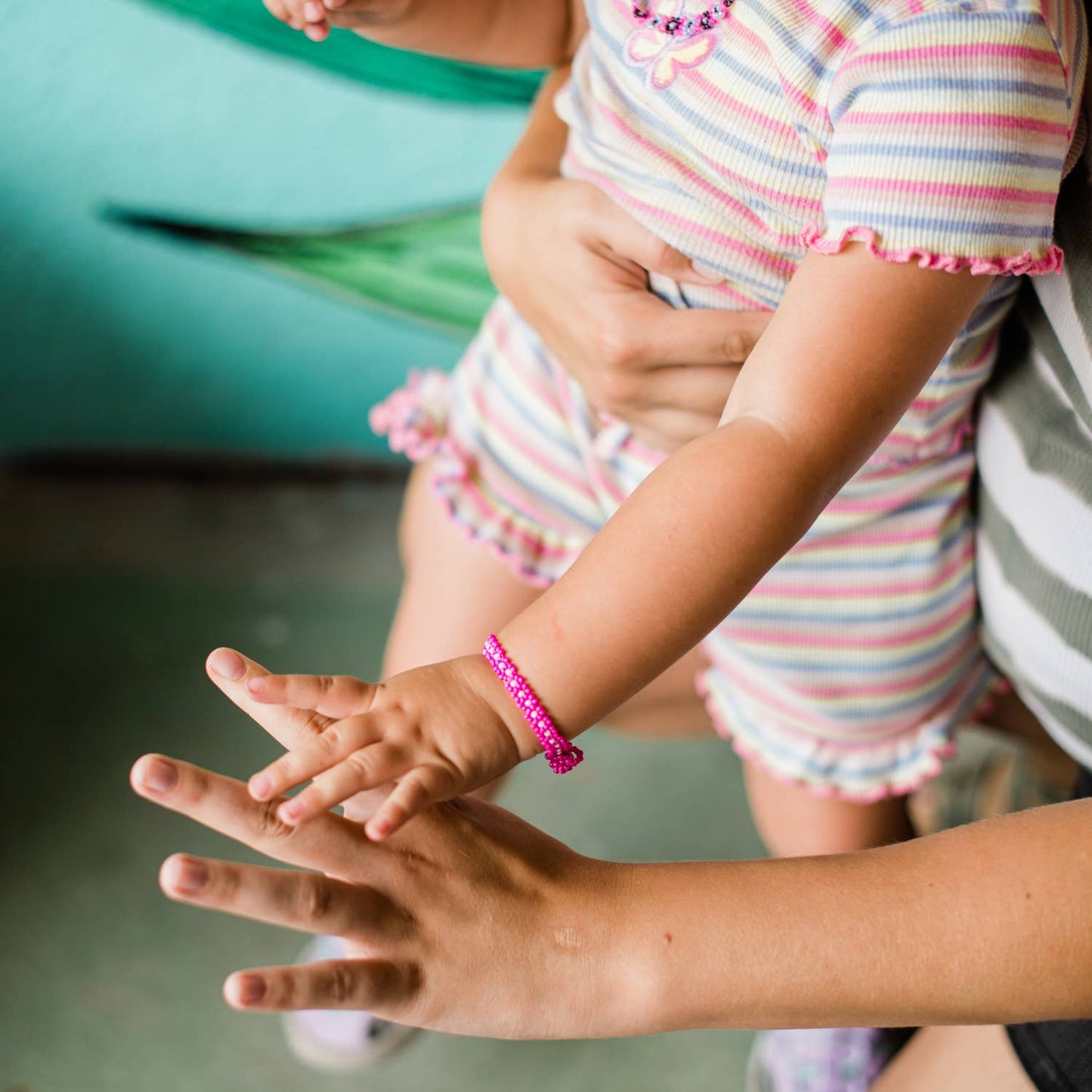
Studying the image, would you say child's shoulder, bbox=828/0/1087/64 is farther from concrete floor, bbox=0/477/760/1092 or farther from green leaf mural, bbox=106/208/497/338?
concrete floor, bbox=0/477/760/1092

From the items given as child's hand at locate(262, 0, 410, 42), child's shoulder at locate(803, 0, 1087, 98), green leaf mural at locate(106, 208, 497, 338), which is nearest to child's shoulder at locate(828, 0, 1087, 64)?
child's shoulder at locate(803, 0, 1087, 98)

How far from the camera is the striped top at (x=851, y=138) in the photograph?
0.47 meters

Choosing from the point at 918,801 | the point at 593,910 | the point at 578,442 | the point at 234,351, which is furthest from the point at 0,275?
the point at 918,801

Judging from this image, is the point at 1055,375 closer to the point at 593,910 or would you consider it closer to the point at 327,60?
the point at 593,910

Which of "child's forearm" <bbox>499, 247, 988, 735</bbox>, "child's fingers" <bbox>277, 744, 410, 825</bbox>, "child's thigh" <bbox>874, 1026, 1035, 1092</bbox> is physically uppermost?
"child's forearm" <bbox>499, 247, 988, 735</bbox>

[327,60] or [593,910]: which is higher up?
[327,60]

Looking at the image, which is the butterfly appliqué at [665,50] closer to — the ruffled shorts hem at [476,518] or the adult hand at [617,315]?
the adult hand at [617,315]

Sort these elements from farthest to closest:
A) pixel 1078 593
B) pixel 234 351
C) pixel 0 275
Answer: pixel 234 351 → pixel 0 275 → pixel 1078 593

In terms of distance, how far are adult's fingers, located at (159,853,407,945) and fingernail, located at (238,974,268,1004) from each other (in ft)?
0.08

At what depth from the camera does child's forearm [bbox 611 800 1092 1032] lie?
468 millimetres

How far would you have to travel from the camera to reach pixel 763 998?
0.48m

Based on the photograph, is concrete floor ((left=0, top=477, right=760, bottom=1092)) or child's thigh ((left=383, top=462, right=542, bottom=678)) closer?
child's thigh ((left=383, top=462, right=542, bottom=678))

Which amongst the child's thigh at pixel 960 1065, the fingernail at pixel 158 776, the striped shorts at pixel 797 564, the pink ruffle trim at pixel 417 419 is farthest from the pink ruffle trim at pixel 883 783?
the fingernail at pixel 158 776

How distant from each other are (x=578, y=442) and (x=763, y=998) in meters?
0.38
